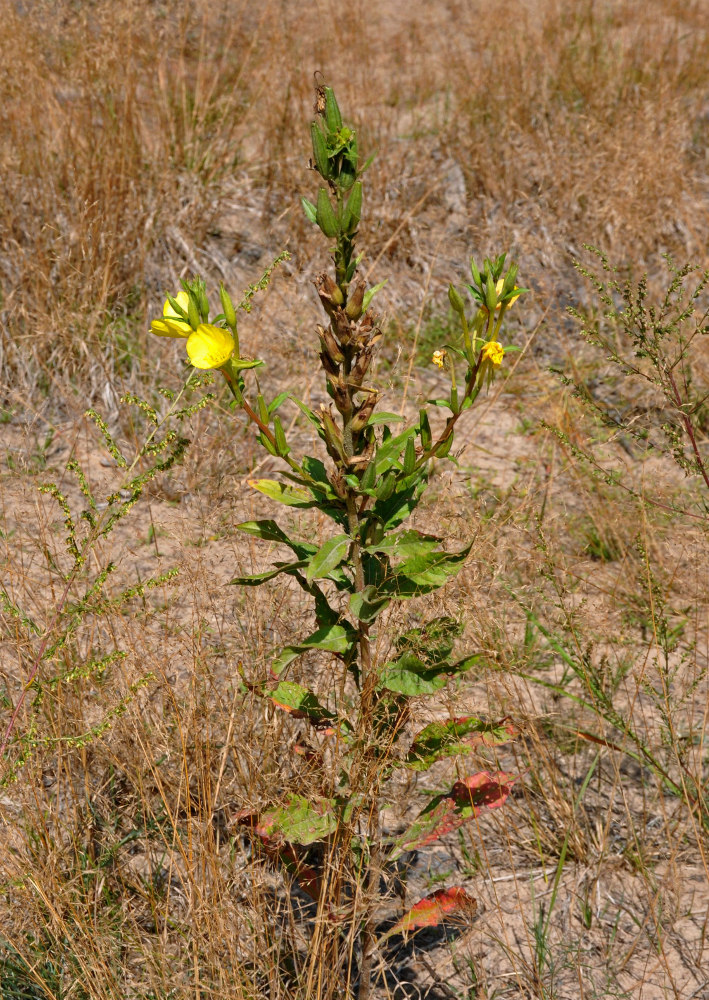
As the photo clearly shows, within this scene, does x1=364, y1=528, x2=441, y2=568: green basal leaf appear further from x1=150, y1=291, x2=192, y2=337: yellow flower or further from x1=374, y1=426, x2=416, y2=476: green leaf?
x1=150, y1=291, x2=192, y2=337: yellow flower

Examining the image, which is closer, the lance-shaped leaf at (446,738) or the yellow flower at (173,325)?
the yellow flower at (173,325)

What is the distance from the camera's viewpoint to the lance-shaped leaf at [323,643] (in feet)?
4.70

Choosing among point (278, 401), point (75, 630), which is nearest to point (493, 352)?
point (278, 401)

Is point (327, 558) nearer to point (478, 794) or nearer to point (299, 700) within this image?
point (299, 700)

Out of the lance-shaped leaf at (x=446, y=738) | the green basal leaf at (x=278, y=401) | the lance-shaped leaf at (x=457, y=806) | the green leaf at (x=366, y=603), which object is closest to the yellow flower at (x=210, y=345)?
the green basal leaf at (x=278, y=401)

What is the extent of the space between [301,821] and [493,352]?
862mm

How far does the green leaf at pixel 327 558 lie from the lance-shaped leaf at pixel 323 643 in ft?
0.41

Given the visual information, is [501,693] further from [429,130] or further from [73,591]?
[429,130]

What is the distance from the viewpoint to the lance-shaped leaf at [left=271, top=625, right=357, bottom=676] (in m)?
1.43

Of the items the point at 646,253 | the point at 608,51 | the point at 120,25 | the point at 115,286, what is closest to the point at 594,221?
the point at 646,253

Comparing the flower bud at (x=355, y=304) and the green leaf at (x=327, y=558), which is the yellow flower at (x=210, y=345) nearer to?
the flower bud at (x=355, y=304)

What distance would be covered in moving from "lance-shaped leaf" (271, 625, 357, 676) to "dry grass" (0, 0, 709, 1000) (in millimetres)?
221

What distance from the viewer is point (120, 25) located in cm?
398

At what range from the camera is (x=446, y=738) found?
1.56m
